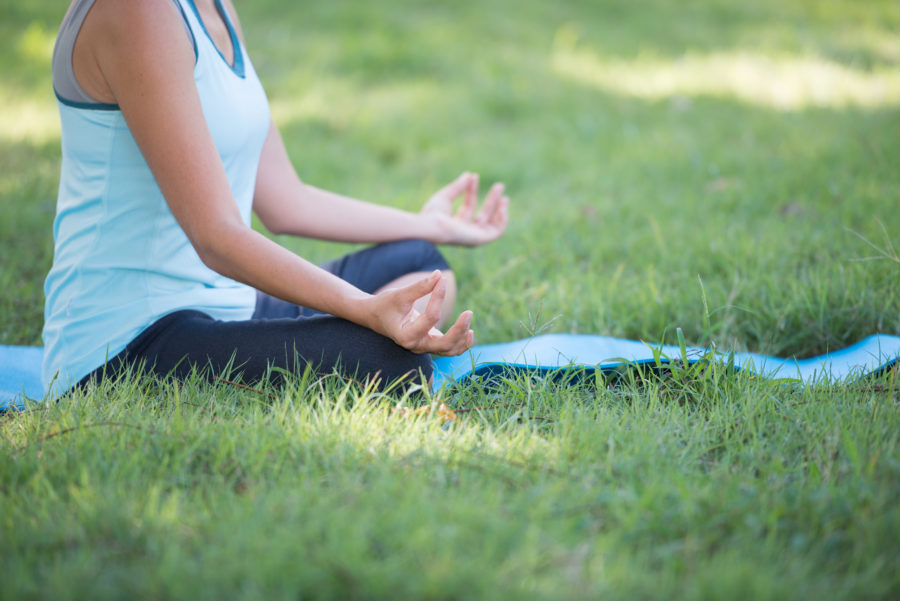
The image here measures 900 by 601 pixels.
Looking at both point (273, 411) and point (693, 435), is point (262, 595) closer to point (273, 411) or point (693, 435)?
point (273, 411)

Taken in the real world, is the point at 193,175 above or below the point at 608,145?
above

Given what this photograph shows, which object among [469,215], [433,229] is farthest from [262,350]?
[469,215]

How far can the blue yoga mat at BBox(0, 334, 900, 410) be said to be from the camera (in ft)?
5.72

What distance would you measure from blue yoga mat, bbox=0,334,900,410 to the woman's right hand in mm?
202

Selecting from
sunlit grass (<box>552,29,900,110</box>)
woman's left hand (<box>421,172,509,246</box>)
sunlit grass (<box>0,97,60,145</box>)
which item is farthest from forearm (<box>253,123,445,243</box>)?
sunlit grass (<box>552,29,900,110</box>)

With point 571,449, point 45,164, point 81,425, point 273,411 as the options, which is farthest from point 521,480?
point 45,164

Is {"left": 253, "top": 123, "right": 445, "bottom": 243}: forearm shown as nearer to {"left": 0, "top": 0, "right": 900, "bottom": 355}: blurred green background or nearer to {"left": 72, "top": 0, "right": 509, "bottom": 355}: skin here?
{"left": 0, "top": 0, "right": 900, "bottom": 355}: blurred green background

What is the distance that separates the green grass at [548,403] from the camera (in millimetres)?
1089

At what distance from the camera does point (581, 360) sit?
1.87m

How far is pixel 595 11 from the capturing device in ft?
21.4

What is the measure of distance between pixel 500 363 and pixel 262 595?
89cm

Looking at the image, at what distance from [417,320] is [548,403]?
404 millimetres

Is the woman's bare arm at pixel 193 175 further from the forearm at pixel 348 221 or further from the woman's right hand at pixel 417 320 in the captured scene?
the forearm at pixel 348 221

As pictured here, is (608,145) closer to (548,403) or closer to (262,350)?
(548,403)
